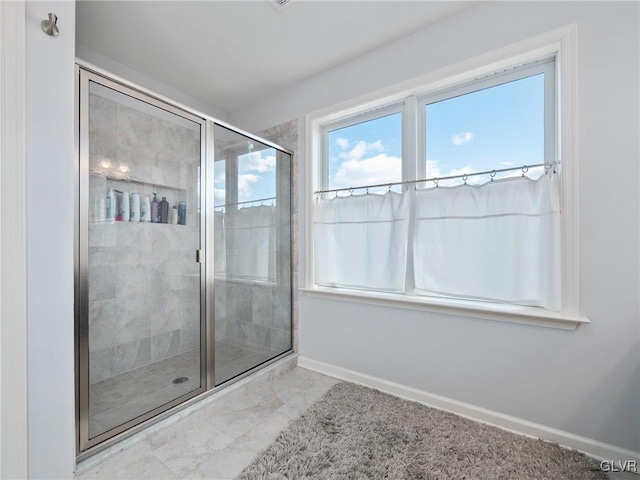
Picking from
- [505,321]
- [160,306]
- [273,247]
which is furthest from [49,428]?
[505,321]

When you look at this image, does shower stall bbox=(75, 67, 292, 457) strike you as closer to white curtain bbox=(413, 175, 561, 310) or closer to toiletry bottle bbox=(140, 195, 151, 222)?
toiletry bottle bbox=(140, 195, 151, 222)

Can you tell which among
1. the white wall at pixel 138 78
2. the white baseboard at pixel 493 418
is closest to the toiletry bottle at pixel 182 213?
the white wall at pixel 138 78

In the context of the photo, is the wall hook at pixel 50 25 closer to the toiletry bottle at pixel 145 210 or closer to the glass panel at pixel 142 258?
the glass panel at pixel 142 258

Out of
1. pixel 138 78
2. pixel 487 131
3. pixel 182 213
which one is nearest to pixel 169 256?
pixel 182 213

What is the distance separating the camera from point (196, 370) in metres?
1.90

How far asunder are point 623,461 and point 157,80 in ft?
13.1

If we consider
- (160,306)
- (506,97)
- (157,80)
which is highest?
(157,80)

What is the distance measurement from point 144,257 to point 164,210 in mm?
387

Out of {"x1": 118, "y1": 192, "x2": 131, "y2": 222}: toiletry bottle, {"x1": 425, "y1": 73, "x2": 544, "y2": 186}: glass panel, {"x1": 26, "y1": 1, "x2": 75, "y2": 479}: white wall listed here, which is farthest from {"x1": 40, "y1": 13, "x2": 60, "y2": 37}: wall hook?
{"x1": 425, "y1": 73, "x2": 544, "y2": 186}: glass panel

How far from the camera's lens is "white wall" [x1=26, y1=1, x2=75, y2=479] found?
37.0 inches

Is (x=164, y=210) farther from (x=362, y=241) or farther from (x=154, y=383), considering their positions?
(x=362, y=241)

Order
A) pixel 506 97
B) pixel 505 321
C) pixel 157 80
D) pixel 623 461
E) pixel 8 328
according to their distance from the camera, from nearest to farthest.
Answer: pixel 8 328
pixel 623 461
pixel 505 321
pixel 506 97
pixel 157 80

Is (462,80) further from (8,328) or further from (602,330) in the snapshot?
(8,328)

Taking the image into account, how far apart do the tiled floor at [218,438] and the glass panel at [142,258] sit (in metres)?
0.21
